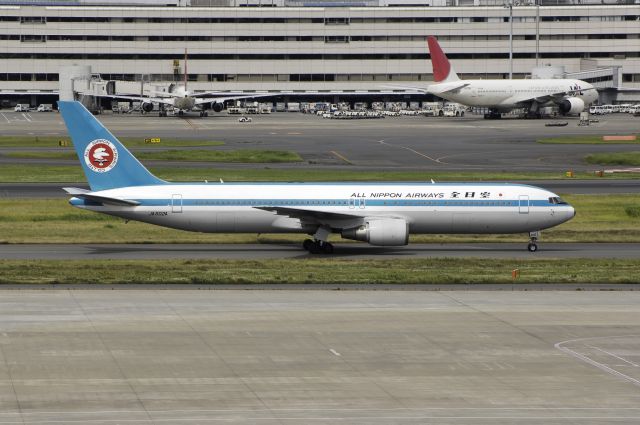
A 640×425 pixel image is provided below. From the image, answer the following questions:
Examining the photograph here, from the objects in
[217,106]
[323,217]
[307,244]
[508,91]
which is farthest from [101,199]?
[217,106]

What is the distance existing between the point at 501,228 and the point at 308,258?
32.5 feet

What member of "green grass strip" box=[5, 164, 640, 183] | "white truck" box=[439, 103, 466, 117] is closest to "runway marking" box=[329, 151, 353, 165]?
"green grass strip" box=[5, 164, 640, 183]

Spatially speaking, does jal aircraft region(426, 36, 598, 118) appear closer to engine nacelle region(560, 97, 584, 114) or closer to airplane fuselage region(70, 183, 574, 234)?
engine nacelle region(560, 97, 584, 114)

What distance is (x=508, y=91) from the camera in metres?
160

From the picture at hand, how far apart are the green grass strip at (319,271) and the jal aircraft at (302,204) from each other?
2.69 metres

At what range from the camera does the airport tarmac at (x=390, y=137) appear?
9656cm

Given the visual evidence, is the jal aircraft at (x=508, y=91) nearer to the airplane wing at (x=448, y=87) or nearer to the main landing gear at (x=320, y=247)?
the airplane wing at (x=448, y=87)

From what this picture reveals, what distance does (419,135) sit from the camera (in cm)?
12825

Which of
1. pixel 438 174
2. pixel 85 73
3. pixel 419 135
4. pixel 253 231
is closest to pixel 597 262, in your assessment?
pixel 253 231

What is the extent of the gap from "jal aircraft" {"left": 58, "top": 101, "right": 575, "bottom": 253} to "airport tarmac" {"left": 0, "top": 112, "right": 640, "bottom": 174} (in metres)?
30.1

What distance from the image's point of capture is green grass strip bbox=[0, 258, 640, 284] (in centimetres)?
4403

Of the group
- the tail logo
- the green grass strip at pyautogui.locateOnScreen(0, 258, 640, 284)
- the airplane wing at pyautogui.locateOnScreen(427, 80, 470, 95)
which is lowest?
the green grass strip at pyautogui.locateOnScreen(0, 258, 640, 284)
